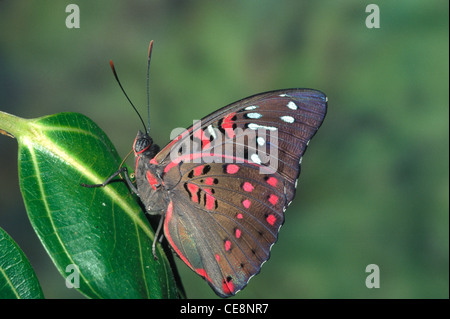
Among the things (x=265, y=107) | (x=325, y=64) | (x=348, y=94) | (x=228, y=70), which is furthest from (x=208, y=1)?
(x=265, y=107)

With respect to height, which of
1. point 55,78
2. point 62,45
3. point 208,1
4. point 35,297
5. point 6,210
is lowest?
point 6,210

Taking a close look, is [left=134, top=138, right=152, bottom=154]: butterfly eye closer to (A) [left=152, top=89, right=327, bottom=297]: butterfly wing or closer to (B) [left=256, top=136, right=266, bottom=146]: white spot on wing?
(A) [left=152, top=89, right=327, bottom=297]: butterfly wing

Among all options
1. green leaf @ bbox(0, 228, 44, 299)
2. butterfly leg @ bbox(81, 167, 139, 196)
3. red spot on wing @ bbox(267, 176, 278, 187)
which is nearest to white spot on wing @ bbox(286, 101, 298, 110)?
red spot on wing @ bbox(267, 176, 278, 187)

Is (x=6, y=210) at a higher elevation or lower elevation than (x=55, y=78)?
lower

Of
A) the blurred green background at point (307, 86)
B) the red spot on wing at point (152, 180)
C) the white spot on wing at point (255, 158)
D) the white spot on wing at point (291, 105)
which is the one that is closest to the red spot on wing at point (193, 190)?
the red spot on wing at point (152, 180)

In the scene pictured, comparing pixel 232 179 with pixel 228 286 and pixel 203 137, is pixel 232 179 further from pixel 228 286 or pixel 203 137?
pixel 228 286

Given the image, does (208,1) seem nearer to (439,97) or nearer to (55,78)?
(55,78)

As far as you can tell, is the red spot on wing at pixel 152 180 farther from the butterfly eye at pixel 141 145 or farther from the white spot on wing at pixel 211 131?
the white spot on wing at pixel 211 131
